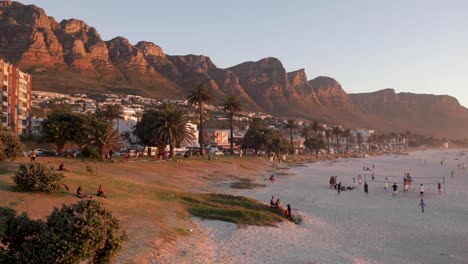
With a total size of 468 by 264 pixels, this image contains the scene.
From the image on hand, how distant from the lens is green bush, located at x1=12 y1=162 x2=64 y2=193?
2211cm

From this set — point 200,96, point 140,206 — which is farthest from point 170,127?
point 140,206

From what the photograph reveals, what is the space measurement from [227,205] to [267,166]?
5236 cm

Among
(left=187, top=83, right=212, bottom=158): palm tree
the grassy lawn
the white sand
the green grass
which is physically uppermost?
(left=187, top=83, right=212, bottom=158): palm tree

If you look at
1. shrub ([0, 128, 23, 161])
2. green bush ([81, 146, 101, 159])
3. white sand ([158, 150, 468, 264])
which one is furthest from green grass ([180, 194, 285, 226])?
green bush ([81, 146, 101, 159])

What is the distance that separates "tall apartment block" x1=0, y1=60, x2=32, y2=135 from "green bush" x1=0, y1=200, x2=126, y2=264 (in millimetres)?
81151

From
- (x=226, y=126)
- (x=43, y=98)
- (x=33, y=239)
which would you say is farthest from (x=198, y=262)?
(x=226, y=126)

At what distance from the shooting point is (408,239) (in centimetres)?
2442

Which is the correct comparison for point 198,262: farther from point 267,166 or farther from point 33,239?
point 267,166

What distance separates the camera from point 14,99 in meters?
87.8

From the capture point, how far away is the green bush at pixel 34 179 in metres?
22.1

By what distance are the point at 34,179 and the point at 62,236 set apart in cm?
1371

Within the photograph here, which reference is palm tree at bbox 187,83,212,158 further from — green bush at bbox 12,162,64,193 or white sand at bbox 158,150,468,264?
green bush at bbox 12,162,64,193

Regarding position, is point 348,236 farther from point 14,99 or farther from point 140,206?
point 14,99

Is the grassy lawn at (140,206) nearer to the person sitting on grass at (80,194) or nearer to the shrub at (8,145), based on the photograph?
the person sitting on grass at (80,194)
